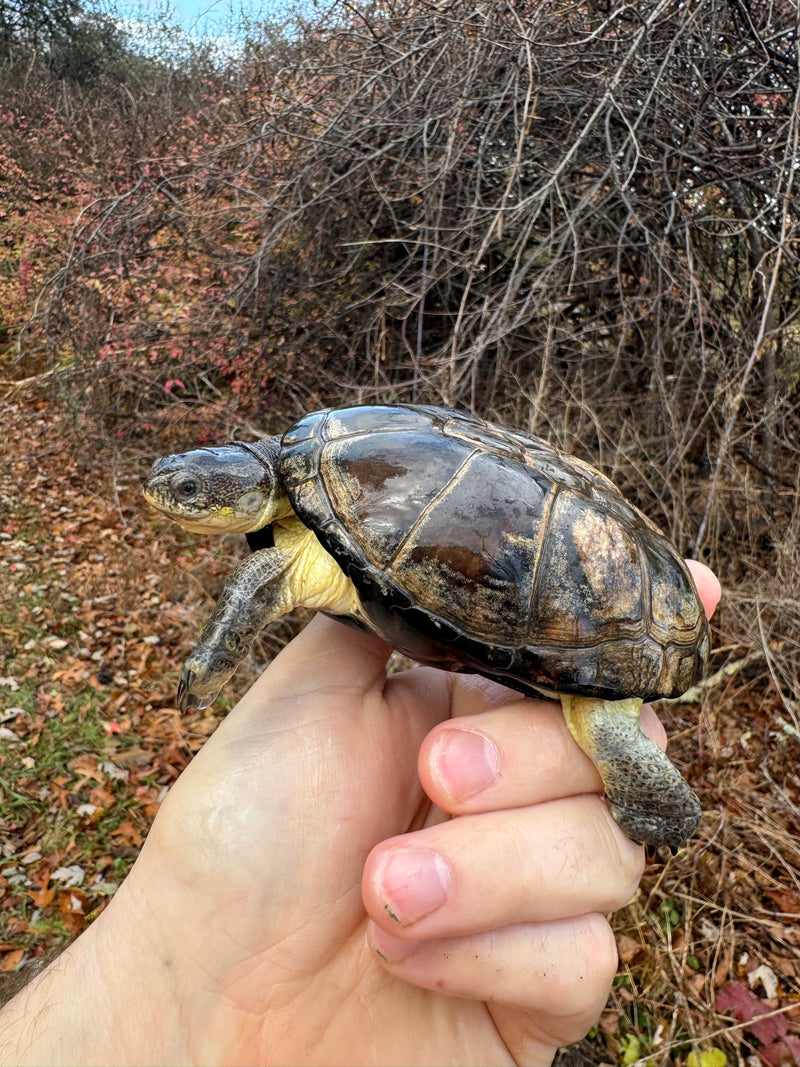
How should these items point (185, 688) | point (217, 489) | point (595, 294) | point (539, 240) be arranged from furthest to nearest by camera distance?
point (539, 240), point (595, 294), point (217, 489), point (185, 688)

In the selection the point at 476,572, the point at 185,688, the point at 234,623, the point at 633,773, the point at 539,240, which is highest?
the point at 539,240

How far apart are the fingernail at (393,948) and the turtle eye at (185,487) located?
99 centimetres

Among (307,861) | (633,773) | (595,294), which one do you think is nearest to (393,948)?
(307,861)

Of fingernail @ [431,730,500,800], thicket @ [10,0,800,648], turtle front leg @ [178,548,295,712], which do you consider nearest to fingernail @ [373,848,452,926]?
fingernail @ [431,730,500,800]

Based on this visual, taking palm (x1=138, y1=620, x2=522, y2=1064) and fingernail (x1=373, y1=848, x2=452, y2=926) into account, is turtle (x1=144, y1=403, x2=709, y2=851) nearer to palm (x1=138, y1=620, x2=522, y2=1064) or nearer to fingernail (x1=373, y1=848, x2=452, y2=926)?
palm (x1=138, y1=620, x2=522, y2=1064)

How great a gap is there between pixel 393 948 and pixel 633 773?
1.97ft

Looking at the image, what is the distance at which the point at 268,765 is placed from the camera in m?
1.53

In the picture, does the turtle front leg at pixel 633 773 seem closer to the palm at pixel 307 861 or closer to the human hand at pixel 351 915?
the human hand at pixel 351 915

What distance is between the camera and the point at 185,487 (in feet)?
4.96

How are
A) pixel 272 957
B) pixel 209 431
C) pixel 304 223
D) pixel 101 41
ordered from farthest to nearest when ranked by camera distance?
pixel 101 41, pixel 209 431, pixel 304 223, pixel 272 957

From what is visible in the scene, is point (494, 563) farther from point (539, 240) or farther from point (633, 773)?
point (539, 240)

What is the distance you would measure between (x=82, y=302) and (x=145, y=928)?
532 cm

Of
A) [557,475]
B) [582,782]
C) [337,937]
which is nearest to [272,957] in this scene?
[337,937]

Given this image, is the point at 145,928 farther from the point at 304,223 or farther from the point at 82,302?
the point at 82,302
